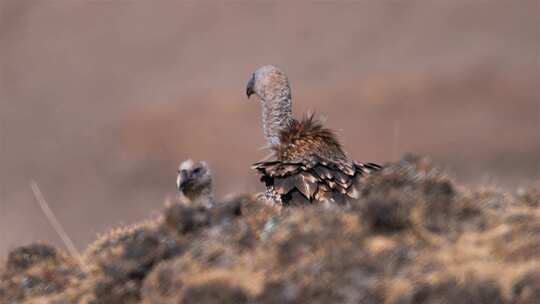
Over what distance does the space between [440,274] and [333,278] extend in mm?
663

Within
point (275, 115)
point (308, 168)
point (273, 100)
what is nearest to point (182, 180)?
point (308, 168)

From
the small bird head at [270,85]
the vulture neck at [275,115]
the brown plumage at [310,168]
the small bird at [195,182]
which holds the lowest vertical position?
the small bird at [195,182]

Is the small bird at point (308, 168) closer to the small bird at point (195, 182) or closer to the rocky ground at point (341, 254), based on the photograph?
the small bird at point (195, 182)

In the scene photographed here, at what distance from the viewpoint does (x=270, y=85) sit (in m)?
16.1

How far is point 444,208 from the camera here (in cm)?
963

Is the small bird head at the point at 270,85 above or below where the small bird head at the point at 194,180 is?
above

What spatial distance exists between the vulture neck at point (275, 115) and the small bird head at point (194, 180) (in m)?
3.79

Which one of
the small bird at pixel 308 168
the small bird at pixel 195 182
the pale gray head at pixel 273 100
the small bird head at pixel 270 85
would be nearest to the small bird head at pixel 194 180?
the small bird at pixel 195 182

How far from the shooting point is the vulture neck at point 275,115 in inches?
623

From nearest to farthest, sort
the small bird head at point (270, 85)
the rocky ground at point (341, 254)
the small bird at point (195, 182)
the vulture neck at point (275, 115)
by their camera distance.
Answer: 1. the rocky ground at point (341, 254)
2. the small bird at point (195, 182)
3. the vulture neck at point (275, 115)
4. the small bird head at point (270, 85)

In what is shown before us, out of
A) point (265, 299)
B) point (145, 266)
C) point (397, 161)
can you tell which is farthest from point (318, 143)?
point (265, 299)

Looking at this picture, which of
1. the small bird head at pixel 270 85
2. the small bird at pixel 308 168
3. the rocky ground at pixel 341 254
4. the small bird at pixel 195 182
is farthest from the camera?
the small bird head at pixel 270 85

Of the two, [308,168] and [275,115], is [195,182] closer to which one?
[308,168]

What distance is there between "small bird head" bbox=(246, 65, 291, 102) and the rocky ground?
17.6 ft
